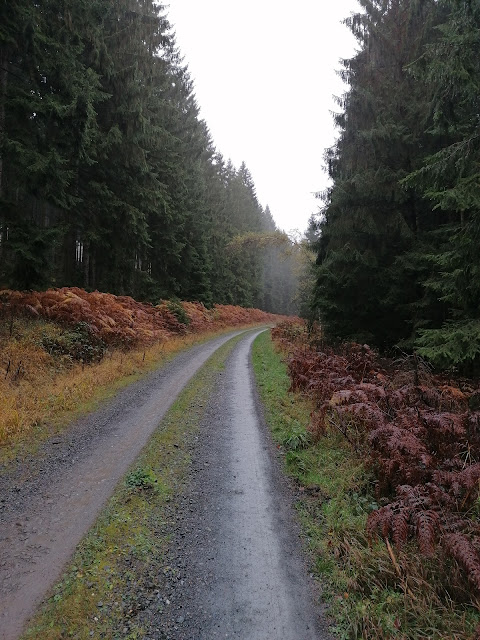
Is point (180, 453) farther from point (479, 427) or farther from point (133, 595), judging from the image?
A: point (479, 427)

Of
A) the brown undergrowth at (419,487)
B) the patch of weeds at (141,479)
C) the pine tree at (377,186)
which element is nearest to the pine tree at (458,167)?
the brown undergrowth at (419,487)

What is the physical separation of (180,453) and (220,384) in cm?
498

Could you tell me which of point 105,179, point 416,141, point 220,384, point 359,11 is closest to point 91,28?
point 105,179

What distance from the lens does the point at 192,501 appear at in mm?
4570

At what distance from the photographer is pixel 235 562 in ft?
11.5

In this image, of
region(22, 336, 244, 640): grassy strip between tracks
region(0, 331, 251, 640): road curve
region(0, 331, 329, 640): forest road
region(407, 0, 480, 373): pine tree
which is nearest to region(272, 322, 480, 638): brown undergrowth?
region(0, 331, 329, 640): forest road

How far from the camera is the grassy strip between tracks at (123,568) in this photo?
9.00 feet

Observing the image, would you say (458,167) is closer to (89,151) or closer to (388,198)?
(388,198)

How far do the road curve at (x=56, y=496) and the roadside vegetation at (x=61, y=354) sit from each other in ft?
2.21

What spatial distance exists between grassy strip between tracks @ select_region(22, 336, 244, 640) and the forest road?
0.12 m

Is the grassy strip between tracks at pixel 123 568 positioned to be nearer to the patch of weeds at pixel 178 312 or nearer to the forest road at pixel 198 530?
the forest road at pixel 198 530

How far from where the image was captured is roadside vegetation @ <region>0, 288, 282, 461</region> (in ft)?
22.8

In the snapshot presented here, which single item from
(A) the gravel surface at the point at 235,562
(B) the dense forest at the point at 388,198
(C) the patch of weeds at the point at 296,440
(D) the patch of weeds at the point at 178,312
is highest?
(B) the dense forest at the point at 388,198

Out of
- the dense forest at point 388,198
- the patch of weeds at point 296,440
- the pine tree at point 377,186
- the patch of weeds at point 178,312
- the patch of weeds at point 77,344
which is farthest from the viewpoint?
the patch of weeds at point 178,312
